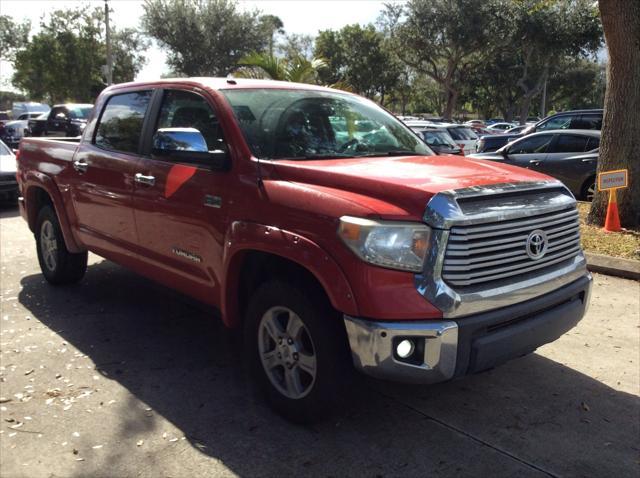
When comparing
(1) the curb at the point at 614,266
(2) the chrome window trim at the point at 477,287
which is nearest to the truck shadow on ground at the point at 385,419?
(2) the chrome window trim at the point at 477,287

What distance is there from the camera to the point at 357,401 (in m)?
3.75

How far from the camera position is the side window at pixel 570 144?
11211 mm

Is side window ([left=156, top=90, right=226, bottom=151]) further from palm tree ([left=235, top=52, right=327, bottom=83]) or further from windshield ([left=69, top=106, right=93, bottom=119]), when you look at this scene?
windshield ([left=69, top=106, right=93, bottom=119])

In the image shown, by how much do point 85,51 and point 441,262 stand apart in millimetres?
40528

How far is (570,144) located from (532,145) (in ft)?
2.44

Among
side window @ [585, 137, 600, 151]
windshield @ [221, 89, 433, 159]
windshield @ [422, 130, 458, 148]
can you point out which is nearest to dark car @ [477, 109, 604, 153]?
windshield @ [422, 130, 458, 148]

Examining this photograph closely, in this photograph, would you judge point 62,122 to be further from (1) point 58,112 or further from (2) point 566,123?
(2) point 566,123

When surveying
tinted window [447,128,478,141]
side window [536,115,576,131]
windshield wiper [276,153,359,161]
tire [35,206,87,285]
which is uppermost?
windshield wiper [276,153,359,161]

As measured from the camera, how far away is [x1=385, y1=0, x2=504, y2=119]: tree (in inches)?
1138

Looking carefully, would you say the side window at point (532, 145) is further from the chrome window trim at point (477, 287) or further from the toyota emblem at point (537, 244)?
the toyota emblem at point (537, 244)

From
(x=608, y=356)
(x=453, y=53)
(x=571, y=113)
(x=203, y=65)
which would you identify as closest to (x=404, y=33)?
(x=453, y=53)

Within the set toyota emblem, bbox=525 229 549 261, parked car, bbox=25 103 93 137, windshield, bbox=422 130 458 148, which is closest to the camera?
toyota emblem, bbox=525 229 549 261

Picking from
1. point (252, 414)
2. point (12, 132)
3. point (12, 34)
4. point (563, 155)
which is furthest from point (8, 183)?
point (12, 34)

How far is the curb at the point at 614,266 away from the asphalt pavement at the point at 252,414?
1.58 metres
